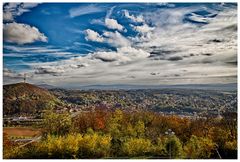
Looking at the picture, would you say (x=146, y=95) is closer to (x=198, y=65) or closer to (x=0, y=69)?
(x=198, y=65)

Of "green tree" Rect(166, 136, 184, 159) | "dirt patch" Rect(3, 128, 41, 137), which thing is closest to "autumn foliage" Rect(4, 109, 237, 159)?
"green tree" Rect(166, 136, 184, 159)

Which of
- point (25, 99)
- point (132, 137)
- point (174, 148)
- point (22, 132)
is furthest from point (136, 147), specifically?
point (25, 99)

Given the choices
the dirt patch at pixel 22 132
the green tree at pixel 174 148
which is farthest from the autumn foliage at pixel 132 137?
the dirt patch at pixel 22 132

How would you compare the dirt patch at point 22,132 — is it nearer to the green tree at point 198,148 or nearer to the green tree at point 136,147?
the green tree at point 136,147

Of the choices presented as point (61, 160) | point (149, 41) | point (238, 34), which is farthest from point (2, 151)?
point (238, 34)

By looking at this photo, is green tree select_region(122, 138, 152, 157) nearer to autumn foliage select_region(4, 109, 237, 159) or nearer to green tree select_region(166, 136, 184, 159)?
autumn foliage select_region(4, 109, 237, 159)
